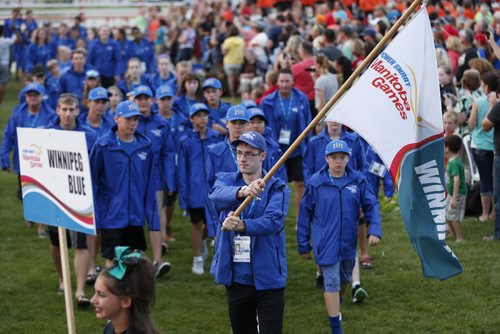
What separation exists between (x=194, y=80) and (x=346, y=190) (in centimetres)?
505

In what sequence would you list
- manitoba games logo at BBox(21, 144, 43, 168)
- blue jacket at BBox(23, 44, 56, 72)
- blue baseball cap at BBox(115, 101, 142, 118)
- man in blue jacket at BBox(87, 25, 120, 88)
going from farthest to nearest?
blue jacket at BBox(23, 44, 56, 72)
man in blue jacket at BBox(87, 25, 120, 88)
blue baseball cap at BBox(115, 101, 142, 118)
manitoba games logo at BBox(21, 144, 43, 168)

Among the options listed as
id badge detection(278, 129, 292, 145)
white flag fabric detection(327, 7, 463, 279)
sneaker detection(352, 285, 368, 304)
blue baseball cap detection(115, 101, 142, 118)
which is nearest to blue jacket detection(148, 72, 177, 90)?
id badge detection(278, 129, 292, 145)

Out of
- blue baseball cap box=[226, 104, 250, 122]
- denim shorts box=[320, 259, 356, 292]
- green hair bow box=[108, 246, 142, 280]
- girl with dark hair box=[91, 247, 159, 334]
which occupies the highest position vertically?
blue baseball cap box=[226, 104, 250, 122]

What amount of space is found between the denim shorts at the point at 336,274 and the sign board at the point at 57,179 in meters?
2.70

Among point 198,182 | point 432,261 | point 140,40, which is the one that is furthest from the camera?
point 140,40

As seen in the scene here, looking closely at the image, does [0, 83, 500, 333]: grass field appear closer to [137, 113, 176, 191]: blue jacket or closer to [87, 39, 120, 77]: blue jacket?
[137, 113, 176, 191]: blue jacket

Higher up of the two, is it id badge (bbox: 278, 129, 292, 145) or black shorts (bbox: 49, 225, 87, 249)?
id badge (bbox: 278, 129, 292, 145)

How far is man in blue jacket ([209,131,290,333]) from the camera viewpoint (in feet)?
27.2

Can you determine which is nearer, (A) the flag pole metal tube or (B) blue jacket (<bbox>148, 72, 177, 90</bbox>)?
(A) the flag pole metal tube

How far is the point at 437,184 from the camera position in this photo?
7648 millimetres

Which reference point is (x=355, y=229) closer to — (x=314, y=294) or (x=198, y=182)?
(x=314, y=294)

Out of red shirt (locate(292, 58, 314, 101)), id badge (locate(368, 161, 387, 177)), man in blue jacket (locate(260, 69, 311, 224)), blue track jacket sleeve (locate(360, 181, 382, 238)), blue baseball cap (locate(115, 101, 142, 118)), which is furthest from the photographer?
red shirt (locate(292, 58, 314, 101))

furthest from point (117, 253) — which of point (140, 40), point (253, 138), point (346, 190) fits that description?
point (140, 40)

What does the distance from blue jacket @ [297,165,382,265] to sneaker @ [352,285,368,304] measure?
3.84ft
